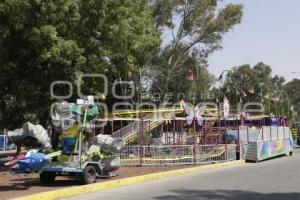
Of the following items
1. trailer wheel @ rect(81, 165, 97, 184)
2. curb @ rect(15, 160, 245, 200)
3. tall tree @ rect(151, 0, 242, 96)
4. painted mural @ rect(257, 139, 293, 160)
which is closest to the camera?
curb @ rect(15, 160, 245, 200)

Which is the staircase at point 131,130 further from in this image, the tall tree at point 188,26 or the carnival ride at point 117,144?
the tall tree at point 188,26

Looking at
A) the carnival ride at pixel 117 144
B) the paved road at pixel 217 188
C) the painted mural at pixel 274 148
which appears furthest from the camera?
the painted mural at pixel 274 148

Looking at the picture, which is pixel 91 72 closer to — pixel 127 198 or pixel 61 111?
pixel 61 111

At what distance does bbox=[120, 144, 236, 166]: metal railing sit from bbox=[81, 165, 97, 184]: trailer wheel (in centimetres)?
637

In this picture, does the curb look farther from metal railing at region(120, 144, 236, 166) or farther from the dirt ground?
metal railing at region(120, 144, 236, 166)

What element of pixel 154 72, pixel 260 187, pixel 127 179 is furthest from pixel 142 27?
pixel 154 72

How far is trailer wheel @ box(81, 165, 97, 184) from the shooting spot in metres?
14.8

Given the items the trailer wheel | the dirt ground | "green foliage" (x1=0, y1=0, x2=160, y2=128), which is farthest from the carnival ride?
"green foliage" (x1=0, y1=0, x2=160, y2=128)

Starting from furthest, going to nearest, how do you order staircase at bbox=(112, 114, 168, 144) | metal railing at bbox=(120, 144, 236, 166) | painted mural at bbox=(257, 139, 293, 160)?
1. staircase at bbox=(112, 114, 168, 144)
2. painted mural at bbox=(257, 139, 293, 160)
3. metal railing at bbox=(120, 144, 236, 166)

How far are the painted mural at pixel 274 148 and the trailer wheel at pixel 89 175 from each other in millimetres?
12906

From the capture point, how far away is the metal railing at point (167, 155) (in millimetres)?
21797

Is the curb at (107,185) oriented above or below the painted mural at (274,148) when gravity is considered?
below

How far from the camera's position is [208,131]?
30.5 metres

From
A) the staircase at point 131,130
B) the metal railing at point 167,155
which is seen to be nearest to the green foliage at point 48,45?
the metal railing at point 167,155
